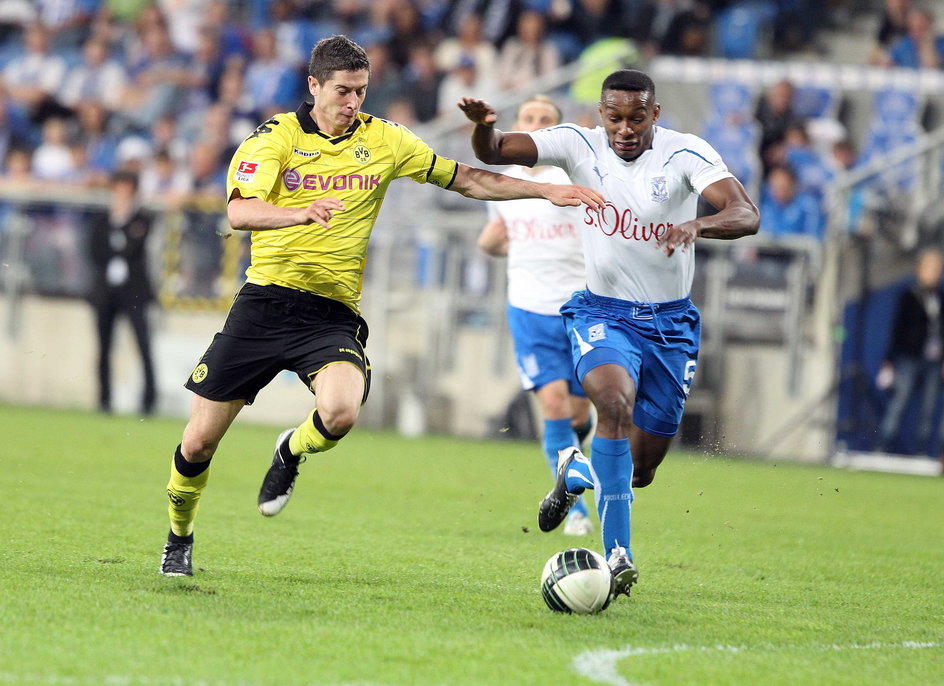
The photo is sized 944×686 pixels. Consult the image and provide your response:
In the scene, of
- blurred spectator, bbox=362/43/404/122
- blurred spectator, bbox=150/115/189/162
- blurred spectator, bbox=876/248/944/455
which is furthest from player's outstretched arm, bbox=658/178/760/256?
blurred spectator, bbox=150/115/189/162

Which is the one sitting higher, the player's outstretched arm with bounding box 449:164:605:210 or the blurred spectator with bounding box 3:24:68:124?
the blurred spectator with bounding box 3:24:68:124

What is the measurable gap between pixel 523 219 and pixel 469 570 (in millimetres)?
3161

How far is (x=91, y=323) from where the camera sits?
16922 mm

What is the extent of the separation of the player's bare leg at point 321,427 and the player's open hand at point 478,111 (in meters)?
1.29

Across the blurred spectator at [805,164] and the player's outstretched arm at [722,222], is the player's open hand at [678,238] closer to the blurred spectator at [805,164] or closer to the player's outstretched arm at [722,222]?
the player's outstretched arm at [722,222]

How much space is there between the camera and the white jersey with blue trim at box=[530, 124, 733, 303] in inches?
265

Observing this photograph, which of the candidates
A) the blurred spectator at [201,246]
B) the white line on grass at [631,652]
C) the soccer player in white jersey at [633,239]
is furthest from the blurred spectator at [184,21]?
the white line on grass at [631,652]

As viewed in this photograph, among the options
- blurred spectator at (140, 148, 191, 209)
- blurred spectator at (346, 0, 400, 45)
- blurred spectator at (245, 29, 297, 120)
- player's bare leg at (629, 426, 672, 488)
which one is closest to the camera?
player's bare leg at (629, 426, 672, 488)

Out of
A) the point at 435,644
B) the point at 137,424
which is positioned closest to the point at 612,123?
the point at 435,644

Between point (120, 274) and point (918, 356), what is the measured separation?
926 centimetres

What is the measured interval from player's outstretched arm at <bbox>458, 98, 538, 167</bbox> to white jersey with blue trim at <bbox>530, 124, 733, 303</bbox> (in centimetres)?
7

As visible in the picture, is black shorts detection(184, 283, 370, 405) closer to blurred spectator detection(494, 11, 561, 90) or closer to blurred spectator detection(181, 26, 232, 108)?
blurred spectator detection(494, 11, 561, 90)

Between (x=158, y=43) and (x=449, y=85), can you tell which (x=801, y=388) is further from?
(x=158, y=43)

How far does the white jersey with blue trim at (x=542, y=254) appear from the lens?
9.24 m
